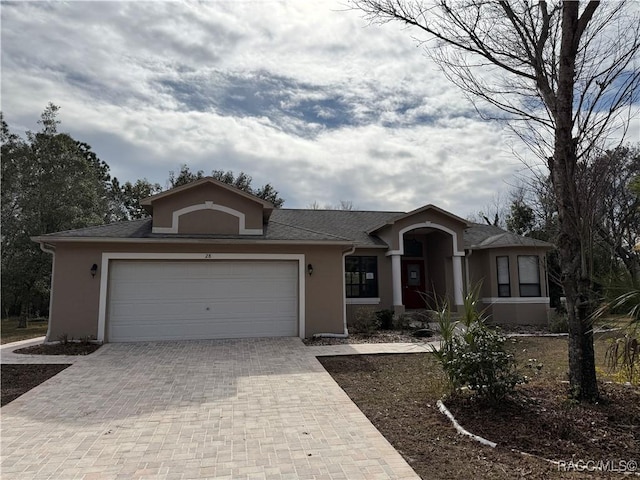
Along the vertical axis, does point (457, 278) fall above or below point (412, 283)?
above

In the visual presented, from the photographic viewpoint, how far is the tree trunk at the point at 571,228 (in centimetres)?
602

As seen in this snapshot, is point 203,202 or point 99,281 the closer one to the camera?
point 99,281

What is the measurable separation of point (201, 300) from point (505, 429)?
9.02 m

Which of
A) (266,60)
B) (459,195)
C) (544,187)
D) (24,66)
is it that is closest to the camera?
(544,187)

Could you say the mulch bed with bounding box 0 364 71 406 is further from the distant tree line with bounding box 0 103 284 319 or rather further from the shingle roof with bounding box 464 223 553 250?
the shingle roof with bounding box 464 223 553 250

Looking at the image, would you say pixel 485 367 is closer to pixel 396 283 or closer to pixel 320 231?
pixel 396 283

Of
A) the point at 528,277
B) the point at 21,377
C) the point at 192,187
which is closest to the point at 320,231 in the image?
the point at 192,187

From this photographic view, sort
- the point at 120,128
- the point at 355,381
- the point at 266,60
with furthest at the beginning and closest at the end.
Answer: the point at 120,128, the point at 266,60, the point at 355,381

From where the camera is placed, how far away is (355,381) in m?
7.98

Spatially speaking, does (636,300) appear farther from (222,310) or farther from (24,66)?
(24,66)

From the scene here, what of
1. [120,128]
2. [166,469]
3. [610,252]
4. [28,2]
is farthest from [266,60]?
[166,469]

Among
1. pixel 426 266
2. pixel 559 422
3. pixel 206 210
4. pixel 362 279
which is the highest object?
pixel 206 210

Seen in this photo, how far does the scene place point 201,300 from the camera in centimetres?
1208

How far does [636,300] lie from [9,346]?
14.4 meters
